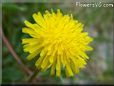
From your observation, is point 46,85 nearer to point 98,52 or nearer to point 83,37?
point 98,52

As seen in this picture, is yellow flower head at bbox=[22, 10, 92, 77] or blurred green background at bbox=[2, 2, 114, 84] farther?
blurred green background at bbox=[2, 2, 114, 84]

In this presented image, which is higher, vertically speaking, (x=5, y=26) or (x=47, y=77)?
(x=5, y=26)

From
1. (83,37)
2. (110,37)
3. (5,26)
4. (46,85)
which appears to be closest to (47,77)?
(46,85)

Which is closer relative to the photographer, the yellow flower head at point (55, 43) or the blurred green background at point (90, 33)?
the yellow flower head at point (55, 43)

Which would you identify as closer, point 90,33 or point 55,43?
point 55,43
